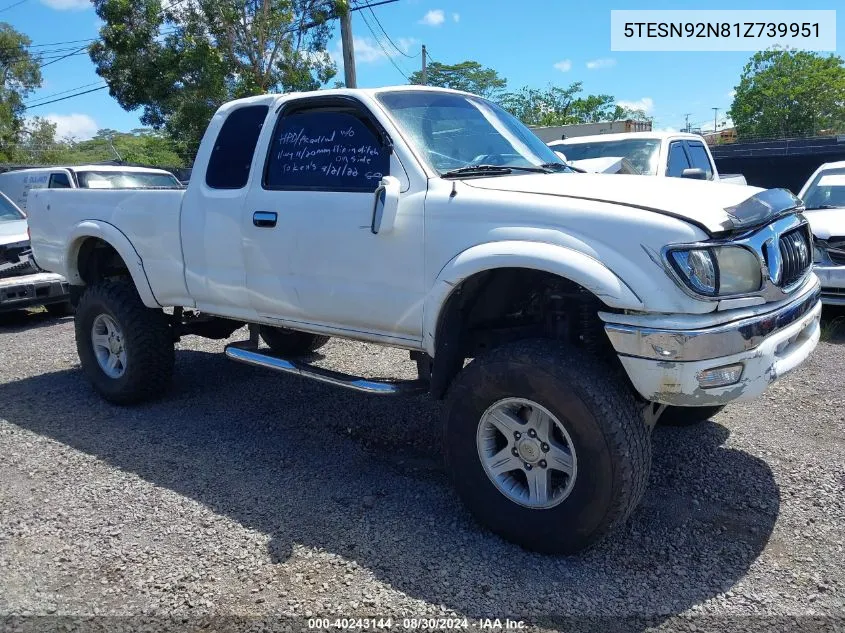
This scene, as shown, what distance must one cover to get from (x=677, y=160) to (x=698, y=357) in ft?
21.8

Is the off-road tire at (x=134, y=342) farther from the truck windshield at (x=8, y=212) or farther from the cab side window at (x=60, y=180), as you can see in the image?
the cab side window at (x=60, y=180)

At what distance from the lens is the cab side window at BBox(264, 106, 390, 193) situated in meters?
3.82

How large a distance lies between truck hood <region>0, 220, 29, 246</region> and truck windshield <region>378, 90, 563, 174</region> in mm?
6792

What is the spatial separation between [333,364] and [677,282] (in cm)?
401

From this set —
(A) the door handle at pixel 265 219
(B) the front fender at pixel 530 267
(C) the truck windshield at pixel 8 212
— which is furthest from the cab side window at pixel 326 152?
(C) the truck windshield at pixel 8 212

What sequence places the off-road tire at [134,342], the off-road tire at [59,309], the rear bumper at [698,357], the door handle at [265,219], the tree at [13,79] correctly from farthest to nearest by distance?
the tree at [13,79], the off-road tire at [59,309], the off-road tire at [134,342], the door handle at [265,219], the rear bumper at [698,357]

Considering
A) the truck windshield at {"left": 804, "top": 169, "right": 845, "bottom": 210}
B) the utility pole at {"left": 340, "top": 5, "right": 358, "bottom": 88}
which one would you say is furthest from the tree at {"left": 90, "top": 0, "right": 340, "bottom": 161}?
the truck windshield at {"left": 804, "top": 169, "right": 845, "bottom": 210}

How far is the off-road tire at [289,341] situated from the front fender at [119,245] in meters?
1.15

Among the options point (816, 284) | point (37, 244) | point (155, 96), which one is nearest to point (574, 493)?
point (816, 284)

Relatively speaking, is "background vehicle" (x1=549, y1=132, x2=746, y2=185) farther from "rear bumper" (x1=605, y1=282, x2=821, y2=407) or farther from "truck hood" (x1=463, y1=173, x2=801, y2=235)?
"rear bumper" (x1=605, y1=282, x2=821, y2=407)

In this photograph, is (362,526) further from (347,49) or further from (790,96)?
(790,96)

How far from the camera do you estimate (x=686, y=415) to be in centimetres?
441

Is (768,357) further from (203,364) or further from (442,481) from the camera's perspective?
(203,364)

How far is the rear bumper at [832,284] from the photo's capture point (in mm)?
6793
